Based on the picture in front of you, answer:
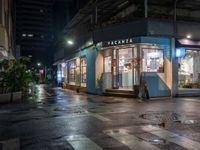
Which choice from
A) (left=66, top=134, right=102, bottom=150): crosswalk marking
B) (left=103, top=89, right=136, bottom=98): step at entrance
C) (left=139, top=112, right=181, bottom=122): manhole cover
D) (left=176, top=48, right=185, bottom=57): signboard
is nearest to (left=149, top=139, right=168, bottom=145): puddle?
(left=66, top=134, right=102, bottom=150): crosswalk marking

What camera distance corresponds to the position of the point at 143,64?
23016 mm

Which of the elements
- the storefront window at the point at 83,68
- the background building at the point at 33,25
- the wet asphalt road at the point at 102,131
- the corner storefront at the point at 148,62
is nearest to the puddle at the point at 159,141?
the wet asphalt road at the point at 102,131

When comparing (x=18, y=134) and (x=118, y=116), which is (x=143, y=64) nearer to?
(x=118, y=116)

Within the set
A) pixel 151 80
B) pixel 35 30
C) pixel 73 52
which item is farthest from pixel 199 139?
pixel 35 30

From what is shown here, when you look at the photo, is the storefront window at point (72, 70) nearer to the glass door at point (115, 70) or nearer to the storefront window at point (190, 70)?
the glass door at point (115, 70)

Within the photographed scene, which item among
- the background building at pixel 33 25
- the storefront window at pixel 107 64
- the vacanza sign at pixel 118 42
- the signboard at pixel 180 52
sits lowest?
the storefront window at pixel 107 64

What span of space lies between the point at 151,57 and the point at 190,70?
3.57 metres

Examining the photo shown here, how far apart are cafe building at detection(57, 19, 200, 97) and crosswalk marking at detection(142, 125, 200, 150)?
12577 millimetres

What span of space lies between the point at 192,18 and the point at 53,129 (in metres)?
17.9

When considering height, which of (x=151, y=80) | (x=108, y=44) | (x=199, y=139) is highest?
(x=108, y=44)

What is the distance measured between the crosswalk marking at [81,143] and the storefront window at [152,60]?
48.3ft

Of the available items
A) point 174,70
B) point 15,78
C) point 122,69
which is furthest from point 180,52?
point 15,78

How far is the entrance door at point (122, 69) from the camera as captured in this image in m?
24.2

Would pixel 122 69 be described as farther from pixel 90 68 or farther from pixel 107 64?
pixel 90 68
